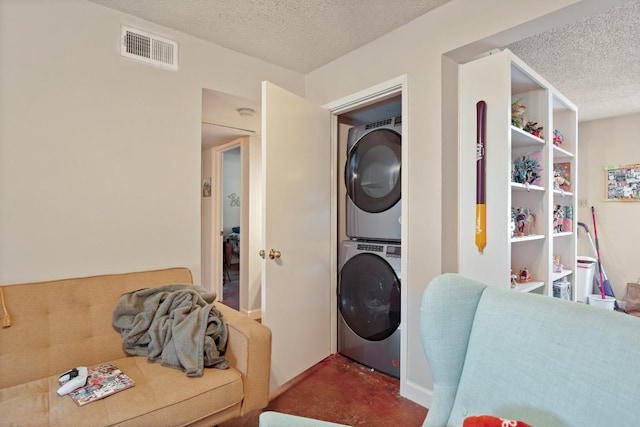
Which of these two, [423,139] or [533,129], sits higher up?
[533,129]

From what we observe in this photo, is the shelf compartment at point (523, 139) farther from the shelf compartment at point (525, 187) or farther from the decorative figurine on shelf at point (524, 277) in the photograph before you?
the decorative figurine on shelf at point (524, 277)

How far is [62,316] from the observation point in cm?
→ 147

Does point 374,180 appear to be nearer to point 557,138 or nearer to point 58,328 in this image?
point 557,138

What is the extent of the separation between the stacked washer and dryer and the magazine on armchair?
152 centimetres

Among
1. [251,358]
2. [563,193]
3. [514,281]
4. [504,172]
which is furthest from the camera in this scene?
[563,193]

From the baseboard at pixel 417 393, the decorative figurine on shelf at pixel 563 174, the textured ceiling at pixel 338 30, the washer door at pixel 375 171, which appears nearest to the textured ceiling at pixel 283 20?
the textured ceiling at pixel 338 30

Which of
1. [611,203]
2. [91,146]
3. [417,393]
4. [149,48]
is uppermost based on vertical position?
[149,48]

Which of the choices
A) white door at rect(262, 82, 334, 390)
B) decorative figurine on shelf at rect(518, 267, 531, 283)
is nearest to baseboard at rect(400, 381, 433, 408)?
white door at rect(262, 82, 334, 390)

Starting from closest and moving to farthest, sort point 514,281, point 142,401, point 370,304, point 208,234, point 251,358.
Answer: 1. point 142,401
2. point 251,358
3. point 514,281
4. point 370,304
5. point 208,234

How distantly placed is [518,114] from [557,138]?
36.0 inches

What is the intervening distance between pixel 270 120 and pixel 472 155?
3.97 feet

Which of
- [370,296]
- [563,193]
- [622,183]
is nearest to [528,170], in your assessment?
[563,193]

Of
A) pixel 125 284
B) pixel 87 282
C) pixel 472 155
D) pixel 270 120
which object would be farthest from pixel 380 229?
pixel 87 282

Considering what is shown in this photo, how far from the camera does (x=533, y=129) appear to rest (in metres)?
2.01
